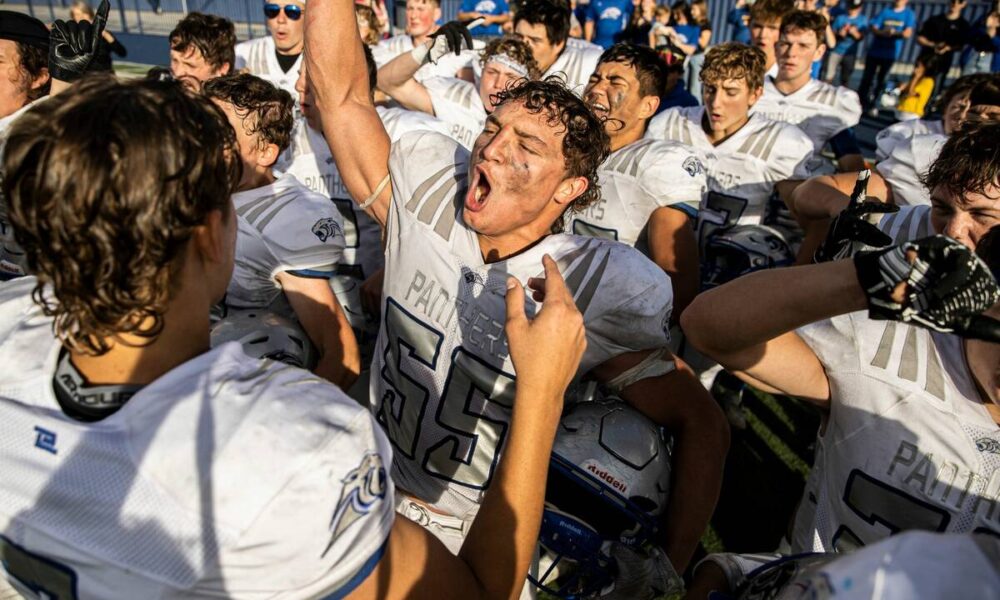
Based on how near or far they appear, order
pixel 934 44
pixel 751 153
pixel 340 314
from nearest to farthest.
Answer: pixel 340 314, pixel 751 153, pixel 934 44

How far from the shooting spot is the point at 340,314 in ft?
8.83

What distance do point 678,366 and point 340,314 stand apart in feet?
4.35

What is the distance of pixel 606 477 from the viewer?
2.08 m

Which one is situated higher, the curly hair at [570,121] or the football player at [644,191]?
the curly hair at [570,121]

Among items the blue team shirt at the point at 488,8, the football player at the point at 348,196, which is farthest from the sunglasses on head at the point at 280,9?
the blue team shirt at the point at 488,8

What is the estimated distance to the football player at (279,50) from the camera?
4.86 m

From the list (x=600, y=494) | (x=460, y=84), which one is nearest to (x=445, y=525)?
(x=600, y=494)

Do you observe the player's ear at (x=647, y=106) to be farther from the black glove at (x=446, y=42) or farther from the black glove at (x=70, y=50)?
the black glove at (x=70, y=50)

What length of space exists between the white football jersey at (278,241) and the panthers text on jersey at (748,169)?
8.18 ft

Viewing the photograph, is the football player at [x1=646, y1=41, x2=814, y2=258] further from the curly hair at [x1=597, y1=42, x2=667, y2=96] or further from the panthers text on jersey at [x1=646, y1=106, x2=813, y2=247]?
the curly hair at [x1=597, y1=42, x2=667, y2=96]

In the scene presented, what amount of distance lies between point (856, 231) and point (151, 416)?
1763mm

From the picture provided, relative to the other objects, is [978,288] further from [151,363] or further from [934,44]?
[934,44]

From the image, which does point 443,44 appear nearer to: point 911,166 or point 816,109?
point 911,166

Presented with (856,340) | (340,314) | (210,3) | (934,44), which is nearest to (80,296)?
(340,314)
